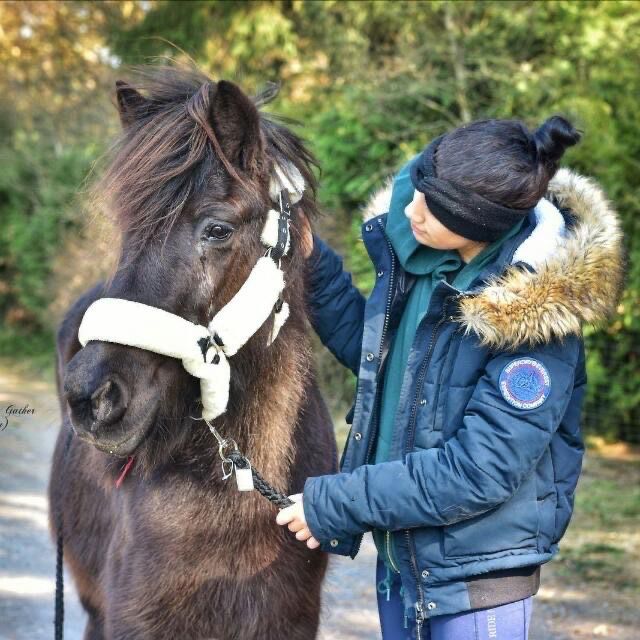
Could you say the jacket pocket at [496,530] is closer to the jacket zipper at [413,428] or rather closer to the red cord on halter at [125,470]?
the jacket zipper at [413,428]

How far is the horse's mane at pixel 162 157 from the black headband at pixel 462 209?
1.60 feet

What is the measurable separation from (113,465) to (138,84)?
1.18 meters

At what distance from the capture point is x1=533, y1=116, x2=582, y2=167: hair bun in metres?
2.13

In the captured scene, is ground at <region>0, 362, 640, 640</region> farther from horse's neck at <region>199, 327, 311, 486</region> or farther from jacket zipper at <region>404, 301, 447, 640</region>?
jacket zipper at <region>404, 301, 447, 640</region>

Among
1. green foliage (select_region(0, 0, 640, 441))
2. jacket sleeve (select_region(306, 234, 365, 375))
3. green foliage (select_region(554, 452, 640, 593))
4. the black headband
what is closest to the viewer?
the black headband

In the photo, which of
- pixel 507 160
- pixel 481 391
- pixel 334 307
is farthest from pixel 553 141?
pixel 334 307

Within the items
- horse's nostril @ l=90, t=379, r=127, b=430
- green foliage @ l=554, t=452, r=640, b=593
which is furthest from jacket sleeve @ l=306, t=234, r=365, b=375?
green foliage @ l=554, t=452, r=640, b=593

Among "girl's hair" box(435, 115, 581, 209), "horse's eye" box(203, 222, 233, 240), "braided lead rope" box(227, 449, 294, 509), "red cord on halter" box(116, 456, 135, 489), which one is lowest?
"red cord on halter" box(116, 456, 135, 489)

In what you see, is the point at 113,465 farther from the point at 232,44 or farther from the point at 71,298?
the point at 232,44

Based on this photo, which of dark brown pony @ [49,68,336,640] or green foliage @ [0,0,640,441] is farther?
green foliage @ [0,0,640,441]

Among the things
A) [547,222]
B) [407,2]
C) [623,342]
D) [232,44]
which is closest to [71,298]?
[232,44]

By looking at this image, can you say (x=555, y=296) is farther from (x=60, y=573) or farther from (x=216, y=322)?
(x=60, y=573)

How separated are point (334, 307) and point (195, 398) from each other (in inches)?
26.7

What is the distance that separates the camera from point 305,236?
259 cm
